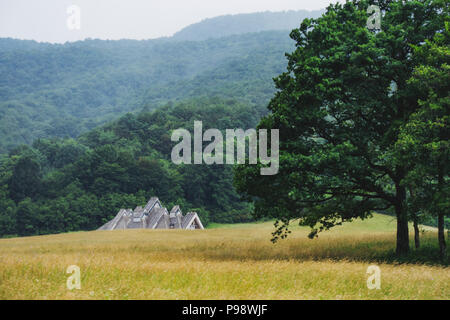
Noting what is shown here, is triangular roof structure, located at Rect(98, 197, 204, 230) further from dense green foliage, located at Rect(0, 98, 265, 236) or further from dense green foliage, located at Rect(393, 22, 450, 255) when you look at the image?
dense green foliage, located at Rect(393, 22, 450, 255)

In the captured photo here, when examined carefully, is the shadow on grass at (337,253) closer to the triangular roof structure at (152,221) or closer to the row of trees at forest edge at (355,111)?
the row of trees at forest edge at (355,111)

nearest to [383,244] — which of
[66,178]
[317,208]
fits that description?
[317,208]

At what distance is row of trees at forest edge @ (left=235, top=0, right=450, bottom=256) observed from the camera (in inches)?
702

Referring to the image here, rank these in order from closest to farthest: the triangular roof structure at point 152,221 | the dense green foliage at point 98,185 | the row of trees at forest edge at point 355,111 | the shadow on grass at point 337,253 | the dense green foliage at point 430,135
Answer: the dense green foliage at point 430,135 → the row of trees at forest edge at point 355,111 → the shadow on grass at point 337,253 → the triangular roof structure at point 152,221 → the dense green foliage at point 98,185

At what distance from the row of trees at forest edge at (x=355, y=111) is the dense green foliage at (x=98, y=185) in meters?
78.5

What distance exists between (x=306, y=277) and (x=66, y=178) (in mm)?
103678

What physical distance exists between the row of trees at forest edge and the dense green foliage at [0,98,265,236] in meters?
78.5

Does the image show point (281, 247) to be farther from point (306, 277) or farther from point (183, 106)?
point (183, 106)

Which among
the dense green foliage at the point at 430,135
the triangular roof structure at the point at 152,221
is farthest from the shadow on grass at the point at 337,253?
the triangular roof structure at the point at 152,221

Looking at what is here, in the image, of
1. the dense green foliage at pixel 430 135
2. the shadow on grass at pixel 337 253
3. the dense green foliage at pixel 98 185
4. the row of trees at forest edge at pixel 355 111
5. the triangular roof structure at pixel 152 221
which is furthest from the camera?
the dense green foliage at pixel 98 185

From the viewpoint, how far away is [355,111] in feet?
64.5

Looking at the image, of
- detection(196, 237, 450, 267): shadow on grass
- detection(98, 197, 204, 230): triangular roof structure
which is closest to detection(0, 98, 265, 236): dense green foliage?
detection(98, 197, 204, 230): triangular roof structure

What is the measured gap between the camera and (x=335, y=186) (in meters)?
20.7

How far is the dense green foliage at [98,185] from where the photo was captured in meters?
91.6
